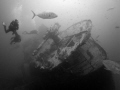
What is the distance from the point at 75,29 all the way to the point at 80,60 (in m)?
3.01

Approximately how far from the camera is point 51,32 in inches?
320

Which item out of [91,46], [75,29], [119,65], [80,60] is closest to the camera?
[119,65]

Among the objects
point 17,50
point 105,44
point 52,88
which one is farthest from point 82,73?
point 17,50

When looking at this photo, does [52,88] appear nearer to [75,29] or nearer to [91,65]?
[91,65]

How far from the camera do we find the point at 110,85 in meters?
7.67

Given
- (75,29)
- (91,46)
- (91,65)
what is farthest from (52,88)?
(75,29)

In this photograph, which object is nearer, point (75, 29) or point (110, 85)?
point (110, 85)

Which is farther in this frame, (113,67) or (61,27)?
(61,27)

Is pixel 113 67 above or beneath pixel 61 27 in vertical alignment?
beneath

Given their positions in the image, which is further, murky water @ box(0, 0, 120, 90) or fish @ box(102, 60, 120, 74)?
murky water @ box(0, 0, 120, 90)

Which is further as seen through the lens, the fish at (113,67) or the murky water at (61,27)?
the murky water at (61,27)

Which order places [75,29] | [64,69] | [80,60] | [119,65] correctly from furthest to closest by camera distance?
[75,29]
[80,60]
[64,69]
[119,65]

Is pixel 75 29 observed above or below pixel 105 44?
above

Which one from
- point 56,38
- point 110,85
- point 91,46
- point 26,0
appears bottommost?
point 110,85
